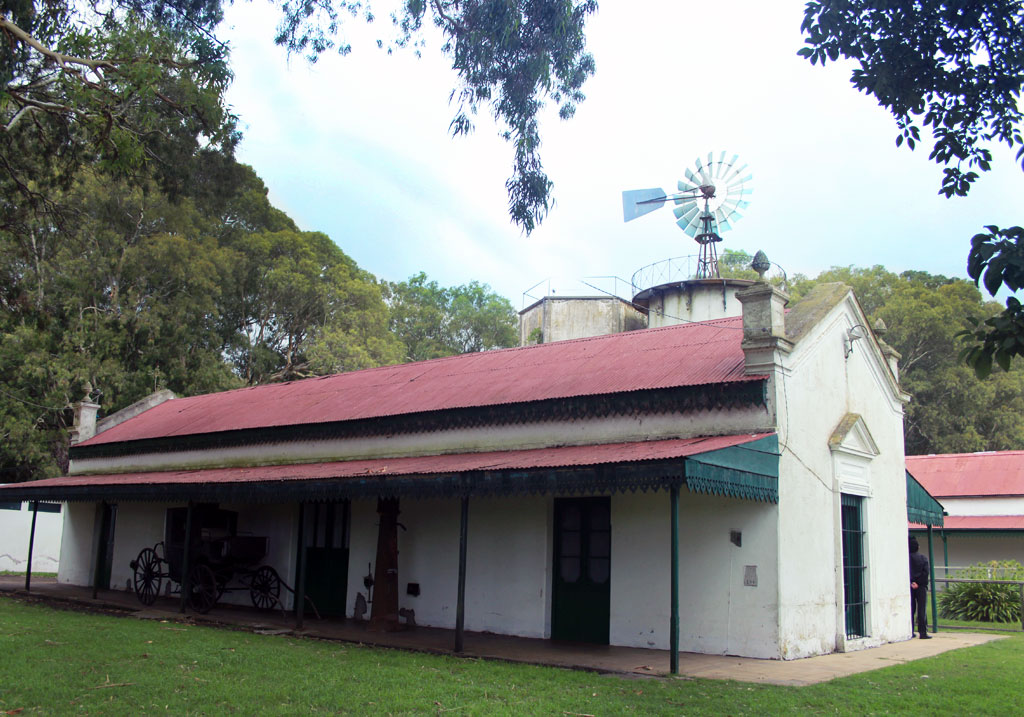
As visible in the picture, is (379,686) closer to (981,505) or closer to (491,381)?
(491,381)

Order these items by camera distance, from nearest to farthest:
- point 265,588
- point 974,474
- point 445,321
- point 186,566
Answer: point 186,566, point 265,588, point 974,474, point 445,321

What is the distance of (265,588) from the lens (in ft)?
52.3

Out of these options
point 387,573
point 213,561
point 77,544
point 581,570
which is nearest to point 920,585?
point 581,570

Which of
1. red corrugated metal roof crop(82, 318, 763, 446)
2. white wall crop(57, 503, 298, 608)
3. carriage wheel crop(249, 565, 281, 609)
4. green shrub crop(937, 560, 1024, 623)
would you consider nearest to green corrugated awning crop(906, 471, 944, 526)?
green shrub crop(937, 560, 1024, 623)

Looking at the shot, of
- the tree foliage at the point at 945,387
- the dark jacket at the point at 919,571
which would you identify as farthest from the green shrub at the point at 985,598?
the tree foliage at the point at 945,387

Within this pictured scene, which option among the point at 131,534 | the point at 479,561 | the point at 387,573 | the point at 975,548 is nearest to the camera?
the point at 387,573

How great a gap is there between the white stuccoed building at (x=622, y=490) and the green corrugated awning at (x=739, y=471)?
33 mm

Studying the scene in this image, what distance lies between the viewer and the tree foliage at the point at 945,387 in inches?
1398

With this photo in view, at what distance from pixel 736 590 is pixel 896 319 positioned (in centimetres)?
2970

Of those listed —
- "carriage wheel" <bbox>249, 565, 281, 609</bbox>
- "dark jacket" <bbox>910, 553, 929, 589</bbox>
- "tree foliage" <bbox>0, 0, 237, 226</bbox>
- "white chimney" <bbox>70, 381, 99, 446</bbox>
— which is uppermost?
"tree foliage" <bbox>0, 0, 237, 226</bbox>

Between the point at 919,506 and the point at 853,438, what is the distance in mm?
3350

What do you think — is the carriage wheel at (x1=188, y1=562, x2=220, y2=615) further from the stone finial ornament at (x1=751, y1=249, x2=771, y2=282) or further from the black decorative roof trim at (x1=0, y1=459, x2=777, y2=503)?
the stone finial ornament at (x1=751, y1=249, x2=771, y2=282)

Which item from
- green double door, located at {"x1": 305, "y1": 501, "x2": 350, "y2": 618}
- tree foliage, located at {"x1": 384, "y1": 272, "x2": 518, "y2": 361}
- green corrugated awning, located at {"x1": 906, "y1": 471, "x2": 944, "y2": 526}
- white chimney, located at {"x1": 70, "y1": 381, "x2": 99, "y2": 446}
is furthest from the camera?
tree foliage, located at {"x1": 384, "y1": 272, "x2": 518, "y2": 361}

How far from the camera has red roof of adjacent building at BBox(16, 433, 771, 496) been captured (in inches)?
397
